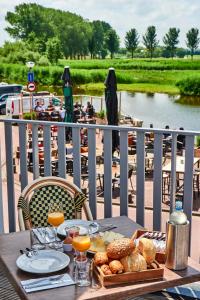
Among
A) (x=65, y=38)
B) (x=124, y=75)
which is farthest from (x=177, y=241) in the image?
(x=65, y=38)

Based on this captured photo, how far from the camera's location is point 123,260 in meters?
1.89

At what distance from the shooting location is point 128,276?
187cm

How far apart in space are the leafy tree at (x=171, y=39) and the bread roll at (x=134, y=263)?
7313cm

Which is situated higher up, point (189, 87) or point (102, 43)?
point (102, 43)

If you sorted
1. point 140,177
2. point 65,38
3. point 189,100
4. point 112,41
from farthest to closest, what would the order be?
point 65,38, point 112,41, point 189,100, point 140,177

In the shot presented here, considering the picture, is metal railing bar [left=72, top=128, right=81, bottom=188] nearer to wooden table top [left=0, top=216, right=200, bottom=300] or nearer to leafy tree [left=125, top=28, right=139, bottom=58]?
wooden table top [left=0, top=216, right=200, bottom=300]

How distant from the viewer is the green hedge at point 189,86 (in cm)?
4322

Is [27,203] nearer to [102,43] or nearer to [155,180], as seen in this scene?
[155,180]

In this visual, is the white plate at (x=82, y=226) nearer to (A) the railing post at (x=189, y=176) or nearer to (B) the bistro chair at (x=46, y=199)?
(B) the bistro chair at (x=46, y=199)

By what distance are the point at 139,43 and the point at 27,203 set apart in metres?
79.0

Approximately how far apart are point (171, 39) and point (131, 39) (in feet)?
24.7

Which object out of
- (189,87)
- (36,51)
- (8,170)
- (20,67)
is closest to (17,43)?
(36,51)

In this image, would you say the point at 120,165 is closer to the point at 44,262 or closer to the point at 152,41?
the point at 44,262

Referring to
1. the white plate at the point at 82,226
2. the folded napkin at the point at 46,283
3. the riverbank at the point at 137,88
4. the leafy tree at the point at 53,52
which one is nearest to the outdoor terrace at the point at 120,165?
the white plate at the point at 82,226
